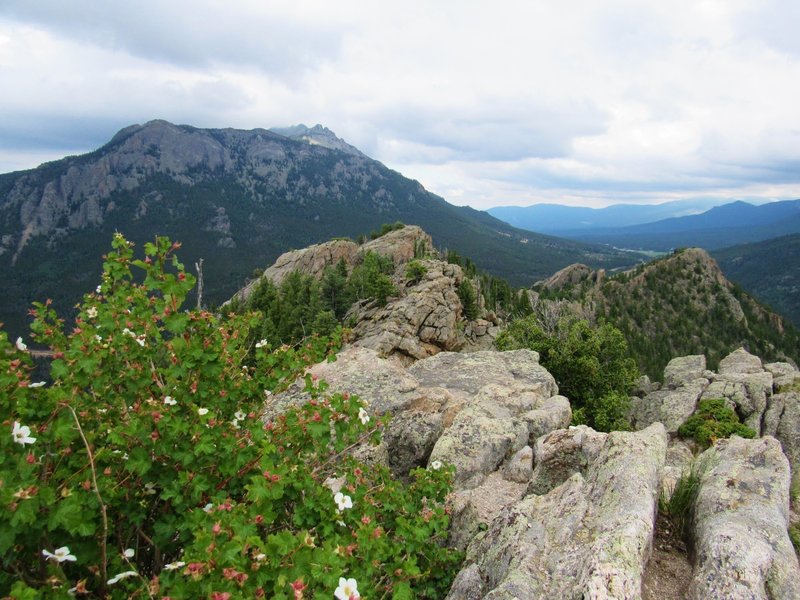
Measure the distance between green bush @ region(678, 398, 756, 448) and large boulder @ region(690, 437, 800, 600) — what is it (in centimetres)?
1751

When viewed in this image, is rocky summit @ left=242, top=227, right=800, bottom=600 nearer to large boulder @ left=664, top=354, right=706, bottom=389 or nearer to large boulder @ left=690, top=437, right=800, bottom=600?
large boulder @ left=690, top=437, right=800, bottom=600

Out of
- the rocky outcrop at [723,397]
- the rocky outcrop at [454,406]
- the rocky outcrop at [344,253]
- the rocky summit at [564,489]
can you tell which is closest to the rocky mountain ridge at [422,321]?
the rocky outcrop at [344,253]

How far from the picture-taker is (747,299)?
124562 mm

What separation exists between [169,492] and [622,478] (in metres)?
6.14

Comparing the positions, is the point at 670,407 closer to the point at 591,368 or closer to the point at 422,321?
the point at 591,368

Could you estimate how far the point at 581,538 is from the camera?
582cm

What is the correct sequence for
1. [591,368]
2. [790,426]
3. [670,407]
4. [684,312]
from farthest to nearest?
[684,312] < [670,407] < [591,368] < [790,426]

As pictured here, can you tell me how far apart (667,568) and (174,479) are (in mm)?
6183

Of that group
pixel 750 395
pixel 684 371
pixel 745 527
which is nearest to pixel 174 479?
pixel 745 527

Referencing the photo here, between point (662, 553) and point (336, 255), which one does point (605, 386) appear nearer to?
point (662, 553)

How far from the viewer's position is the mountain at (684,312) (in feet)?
351

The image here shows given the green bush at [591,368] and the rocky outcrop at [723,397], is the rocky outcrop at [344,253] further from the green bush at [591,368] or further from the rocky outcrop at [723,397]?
the rocky outcrop at [723,397]

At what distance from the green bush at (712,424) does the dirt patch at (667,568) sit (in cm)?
1906

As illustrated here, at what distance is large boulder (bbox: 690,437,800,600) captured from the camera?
185 inches
